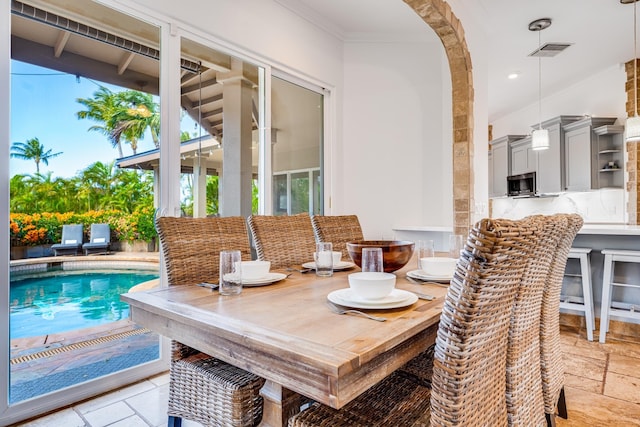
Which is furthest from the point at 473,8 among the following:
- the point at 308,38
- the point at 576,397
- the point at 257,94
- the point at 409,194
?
the point at 576,397

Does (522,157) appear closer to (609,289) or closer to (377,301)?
(609,289)

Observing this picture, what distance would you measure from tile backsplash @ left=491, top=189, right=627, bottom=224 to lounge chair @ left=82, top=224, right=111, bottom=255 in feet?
20.7

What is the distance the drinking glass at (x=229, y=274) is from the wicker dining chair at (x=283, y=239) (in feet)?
2.31

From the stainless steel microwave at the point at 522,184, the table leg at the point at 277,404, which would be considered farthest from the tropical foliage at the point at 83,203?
the stainless steel microwave at the point at 522,184

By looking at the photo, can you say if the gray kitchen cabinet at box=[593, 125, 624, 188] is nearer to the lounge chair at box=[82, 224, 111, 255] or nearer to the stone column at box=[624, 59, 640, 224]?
the stone column at box=[624, 59, 640, 224]

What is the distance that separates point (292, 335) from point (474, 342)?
44 cm

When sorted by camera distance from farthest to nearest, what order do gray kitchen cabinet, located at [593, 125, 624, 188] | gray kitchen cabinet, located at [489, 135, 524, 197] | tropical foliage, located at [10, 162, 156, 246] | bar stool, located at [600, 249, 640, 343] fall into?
gray kitchen cabinet, located at [489, 135, 524, 197] < gray kitchen cabinet, located at [593, 125, 624, 188] < bar stool, located at [600, 249, 640, 343] < tropical foliage, located at [10, 162, 156, 246]

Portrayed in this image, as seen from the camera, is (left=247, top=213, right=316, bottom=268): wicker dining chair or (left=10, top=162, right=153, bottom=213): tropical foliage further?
(left=247, top=213, right=316, bottom=268): wicker dining chair

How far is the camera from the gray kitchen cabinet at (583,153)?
17.5 feet

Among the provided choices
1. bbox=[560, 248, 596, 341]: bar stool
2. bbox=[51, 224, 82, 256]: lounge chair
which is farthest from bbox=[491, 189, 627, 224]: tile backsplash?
bbox=[51, 224, 82, 256]: lounge chair

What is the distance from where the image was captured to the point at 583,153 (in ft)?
17.9

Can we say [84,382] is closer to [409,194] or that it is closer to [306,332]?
[306,332]

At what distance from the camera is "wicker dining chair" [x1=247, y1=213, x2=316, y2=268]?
2115 mm

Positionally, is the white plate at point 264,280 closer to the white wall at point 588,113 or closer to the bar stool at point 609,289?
the bar stool at point 609,289
